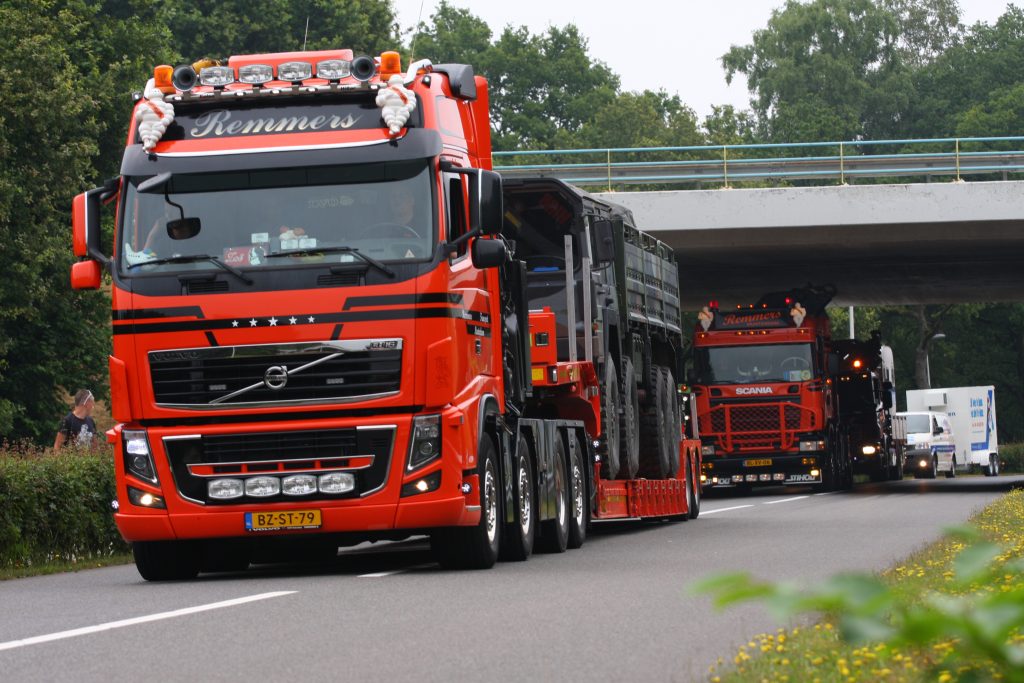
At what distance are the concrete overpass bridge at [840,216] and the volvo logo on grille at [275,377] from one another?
17.1 m

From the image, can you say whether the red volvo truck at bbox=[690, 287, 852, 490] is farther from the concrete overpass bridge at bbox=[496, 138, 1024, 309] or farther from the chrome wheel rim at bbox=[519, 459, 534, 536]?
the chrome wheel rim at bbox=[519, 459, 534, 536]

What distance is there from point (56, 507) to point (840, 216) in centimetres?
1888

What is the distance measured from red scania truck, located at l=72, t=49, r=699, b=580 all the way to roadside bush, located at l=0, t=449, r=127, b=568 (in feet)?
6.82

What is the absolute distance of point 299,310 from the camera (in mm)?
12258

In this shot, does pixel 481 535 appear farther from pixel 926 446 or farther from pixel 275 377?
pixel 926 446

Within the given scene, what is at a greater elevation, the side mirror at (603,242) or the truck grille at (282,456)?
the side mirror at (603,242)

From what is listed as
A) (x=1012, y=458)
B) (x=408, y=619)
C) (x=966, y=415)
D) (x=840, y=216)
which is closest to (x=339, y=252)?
(x=408, y=619)

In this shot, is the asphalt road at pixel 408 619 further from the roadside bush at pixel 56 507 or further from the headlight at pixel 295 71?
the headlight at pixel 295 71

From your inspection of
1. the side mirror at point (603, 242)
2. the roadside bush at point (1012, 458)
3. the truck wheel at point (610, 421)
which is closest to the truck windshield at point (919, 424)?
the roadside bush at point (1012, 458)

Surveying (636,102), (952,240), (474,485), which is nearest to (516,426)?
(474,485)

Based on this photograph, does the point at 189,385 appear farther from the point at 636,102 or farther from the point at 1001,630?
the point at 636,102

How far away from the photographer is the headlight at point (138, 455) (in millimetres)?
12484

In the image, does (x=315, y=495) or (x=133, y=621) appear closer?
(x=133, y=621)

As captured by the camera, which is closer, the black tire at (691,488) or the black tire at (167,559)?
the black tire at (167,559)
